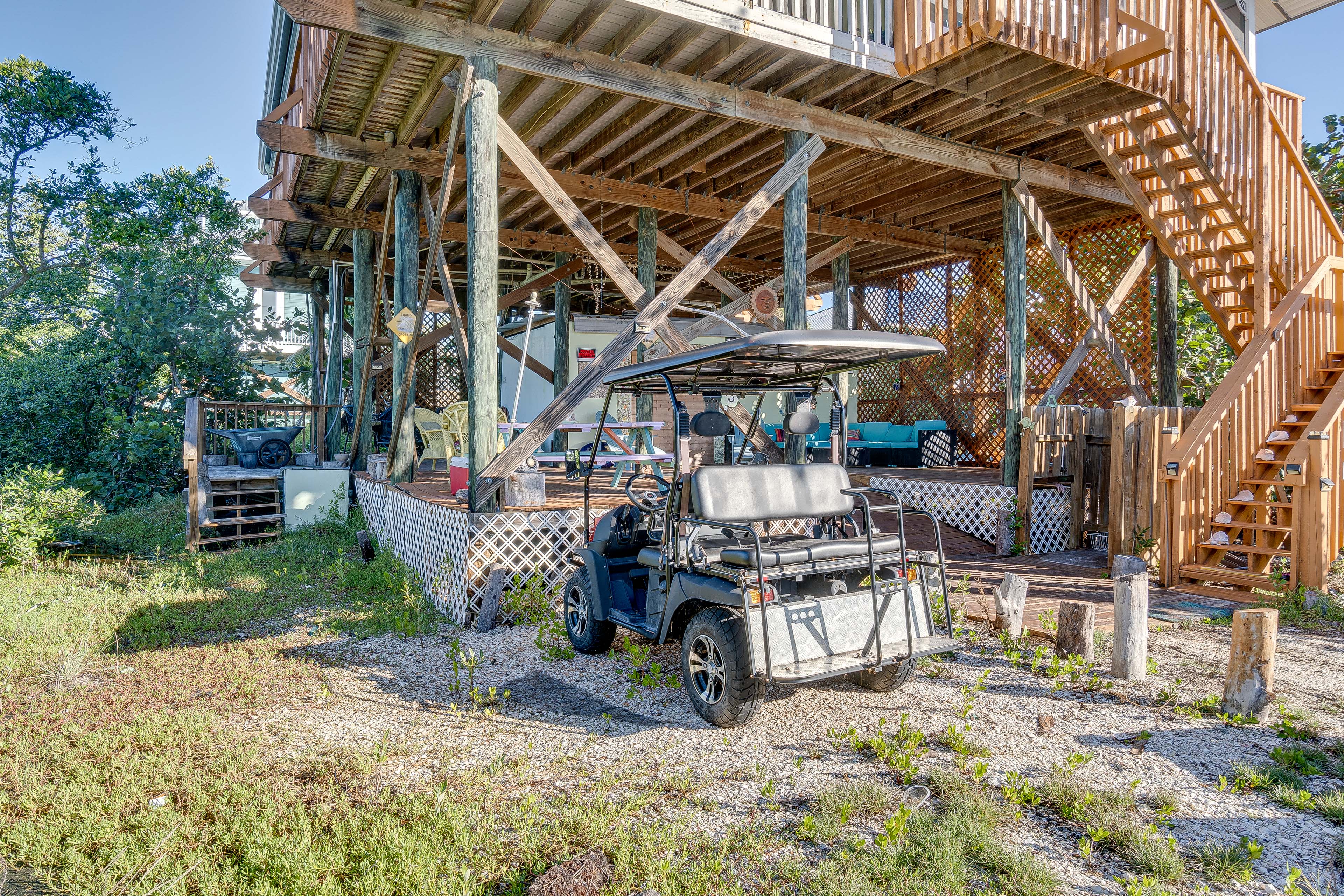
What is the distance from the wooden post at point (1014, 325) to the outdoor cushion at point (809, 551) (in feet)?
17.4

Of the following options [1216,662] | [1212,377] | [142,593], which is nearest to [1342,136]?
[1212,377]

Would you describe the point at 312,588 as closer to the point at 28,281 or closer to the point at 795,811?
the point at 795,811

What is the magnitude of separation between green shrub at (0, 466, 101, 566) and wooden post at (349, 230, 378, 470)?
2855 millimetres

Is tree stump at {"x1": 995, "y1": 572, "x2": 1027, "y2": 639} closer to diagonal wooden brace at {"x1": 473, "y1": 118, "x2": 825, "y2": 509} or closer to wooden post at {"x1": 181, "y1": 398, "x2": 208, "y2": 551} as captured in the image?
diagonal wooden brace at {"x1": 473, "y1": 118, "x2": 825, "y2": 509}

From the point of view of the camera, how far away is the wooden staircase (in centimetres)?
769

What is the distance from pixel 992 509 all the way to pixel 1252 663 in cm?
493

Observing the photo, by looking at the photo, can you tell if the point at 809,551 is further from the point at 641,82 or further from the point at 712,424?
the point at 641,82

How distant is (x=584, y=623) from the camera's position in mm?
5004

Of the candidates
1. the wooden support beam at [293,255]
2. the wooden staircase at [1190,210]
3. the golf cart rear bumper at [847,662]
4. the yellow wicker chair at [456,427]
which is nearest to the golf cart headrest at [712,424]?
the golf cart rear bumper at [847,662]

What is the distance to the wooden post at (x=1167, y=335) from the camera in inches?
407

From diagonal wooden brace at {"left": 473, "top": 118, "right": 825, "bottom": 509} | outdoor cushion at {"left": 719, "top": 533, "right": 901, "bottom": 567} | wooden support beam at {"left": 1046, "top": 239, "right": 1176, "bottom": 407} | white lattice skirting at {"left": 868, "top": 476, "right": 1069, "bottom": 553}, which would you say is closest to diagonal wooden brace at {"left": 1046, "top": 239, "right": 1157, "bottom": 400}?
wooden support beam at {"left": 1046, "top": 239, "right": 1176, "bottom": 407}

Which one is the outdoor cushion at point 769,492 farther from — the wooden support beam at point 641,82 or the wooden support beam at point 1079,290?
the wooden support beam at point 1079,290

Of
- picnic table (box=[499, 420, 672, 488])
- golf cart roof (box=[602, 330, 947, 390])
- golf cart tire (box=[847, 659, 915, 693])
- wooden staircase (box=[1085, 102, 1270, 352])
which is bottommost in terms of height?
golf cart tire (box=[847, 659, 915, 693])

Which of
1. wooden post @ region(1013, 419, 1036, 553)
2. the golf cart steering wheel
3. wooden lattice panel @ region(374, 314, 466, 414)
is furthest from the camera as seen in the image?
wooden lattice panel @ region(374, 314, 466, 414)
